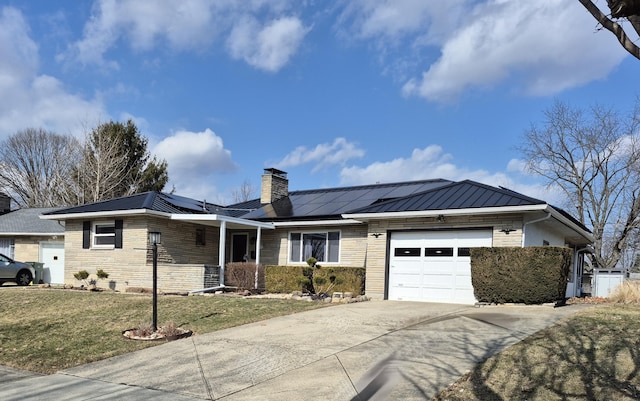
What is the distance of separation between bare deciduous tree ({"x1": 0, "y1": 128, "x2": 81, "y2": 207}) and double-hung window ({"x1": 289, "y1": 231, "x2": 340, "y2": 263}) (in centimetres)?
2590

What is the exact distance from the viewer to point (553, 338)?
25.6ft

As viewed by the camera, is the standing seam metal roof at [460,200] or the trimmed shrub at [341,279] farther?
the trimmed shrub at [341,279]

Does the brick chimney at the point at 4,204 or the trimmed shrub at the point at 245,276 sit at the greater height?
the brick chimney at the point at 4,204

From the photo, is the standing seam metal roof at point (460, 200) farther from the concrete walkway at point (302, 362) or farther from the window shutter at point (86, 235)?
the window shutter at point (86, 235)

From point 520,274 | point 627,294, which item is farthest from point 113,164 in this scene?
point 627,294

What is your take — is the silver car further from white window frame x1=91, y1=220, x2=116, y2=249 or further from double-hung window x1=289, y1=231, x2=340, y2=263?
double-hung window x1=289, y1=231, x2=340, y2=263

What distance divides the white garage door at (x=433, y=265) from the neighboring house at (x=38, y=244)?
1772cm

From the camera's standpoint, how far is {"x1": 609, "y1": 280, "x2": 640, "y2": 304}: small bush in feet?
43.0

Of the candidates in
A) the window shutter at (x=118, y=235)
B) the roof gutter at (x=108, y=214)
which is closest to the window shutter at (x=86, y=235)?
the roof gutter at (x=108, y=214)

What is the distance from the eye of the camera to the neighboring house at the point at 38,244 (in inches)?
985

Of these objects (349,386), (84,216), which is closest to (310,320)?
(349,386)

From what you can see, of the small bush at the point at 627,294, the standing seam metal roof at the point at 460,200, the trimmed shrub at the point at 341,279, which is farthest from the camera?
the trimmed shrub at the point at 341,279

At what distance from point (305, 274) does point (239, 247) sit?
6344mm

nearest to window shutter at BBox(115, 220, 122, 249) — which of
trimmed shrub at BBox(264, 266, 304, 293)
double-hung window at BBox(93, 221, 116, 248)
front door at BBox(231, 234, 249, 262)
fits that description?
double-hung window at BBox(93, 221, 116, 248)
